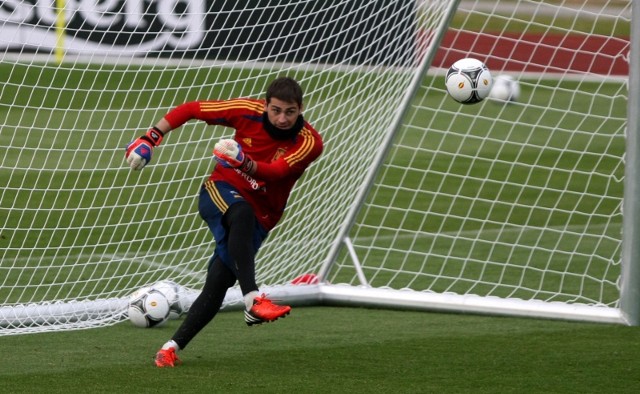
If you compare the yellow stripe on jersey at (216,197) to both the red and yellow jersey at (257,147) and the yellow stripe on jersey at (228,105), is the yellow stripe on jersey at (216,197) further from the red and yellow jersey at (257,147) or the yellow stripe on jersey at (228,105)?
the yellow stripe on jersey at (228,105)

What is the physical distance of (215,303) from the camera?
5.36 metres

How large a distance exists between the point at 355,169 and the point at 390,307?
3.16 ft

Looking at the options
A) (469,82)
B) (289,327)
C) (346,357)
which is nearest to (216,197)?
(346,357)

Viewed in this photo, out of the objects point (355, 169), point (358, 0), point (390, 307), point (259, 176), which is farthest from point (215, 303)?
point (358, 0)

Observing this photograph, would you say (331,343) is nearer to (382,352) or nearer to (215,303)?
(382,352)

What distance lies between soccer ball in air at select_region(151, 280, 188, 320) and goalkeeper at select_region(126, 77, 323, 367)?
0.78m

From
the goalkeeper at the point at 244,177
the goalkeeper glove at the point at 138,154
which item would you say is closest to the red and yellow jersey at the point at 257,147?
the goalkeeper at the point at 244,177

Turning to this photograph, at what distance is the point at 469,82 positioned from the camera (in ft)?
20.2

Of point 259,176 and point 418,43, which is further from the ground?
point 418,43

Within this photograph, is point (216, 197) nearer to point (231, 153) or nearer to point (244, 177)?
point (244, 177)

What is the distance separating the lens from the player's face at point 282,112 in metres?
5.27

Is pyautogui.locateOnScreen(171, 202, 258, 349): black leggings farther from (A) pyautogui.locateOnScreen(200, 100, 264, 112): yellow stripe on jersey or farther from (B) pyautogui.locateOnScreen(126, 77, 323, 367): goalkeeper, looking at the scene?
(A) pyautogui.locateOnScreen(200, 100, 264, 112): yellow stripe on jersey

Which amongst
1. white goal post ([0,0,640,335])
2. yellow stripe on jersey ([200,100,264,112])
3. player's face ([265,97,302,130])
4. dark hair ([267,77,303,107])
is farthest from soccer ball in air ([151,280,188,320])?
dark hair ([267,77,303,107])

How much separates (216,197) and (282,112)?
0.47 metres
